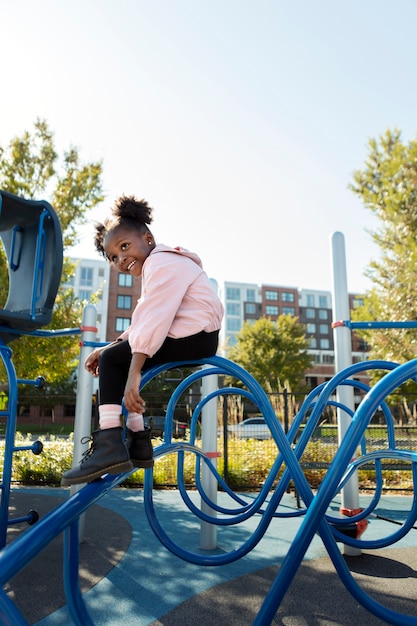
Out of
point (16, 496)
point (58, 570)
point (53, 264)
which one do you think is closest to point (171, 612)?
point (58, 570)

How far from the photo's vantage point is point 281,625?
2.08 m

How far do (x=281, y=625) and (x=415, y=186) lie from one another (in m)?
14.2

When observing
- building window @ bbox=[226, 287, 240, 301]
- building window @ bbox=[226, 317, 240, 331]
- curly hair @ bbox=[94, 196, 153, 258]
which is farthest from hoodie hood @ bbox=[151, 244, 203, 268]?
building window @ bbox=[226, 287, 240, 301]

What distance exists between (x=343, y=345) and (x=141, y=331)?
2.19 meters

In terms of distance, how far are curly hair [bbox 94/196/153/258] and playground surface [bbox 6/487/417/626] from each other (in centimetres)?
183

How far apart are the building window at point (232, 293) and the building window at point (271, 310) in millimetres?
6521

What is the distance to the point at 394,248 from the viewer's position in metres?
14.0

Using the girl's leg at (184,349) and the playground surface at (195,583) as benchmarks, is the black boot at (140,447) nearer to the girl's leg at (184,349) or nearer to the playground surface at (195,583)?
the girl's leg at (184,349)

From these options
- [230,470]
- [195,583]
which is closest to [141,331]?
[195,583]

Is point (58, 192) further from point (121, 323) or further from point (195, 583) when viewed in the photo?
point (121, 323)

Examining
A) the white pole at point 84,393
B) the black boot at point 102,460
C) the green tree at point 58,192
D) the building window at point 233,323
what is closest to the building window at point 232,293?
the building window at point 233,323

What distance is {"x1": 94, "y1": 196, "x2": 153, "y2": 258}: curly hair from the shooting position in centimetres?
190

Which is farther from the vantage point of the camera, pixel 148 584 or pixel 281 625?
pixel 148 584

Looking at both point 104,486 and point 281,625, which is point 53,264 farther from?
point 281,625
